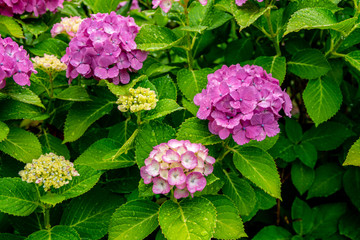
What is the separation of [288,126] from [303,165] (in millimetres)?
216

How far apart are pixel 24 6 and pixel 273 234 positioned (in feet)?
5.54

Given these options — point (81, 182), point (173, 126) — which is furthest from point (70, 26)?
point (81, 182)

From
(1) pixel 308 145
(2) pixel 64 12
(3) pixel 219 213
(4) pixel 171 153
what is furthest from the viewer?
(2) pixel 64 12

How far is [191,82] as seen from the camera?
1.69 meters

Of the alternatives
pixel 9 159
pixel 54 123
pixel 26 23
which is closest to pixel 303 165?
pixel 54 123

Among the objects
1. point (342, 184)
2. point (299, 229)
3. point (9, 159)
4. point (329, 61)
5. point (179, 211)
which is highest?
point (329, 61)

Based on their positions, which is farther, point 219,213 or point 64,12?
point 64,12

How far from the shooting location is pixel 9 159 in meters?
1.66

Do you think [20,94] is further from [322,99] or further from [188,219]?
[322,99]

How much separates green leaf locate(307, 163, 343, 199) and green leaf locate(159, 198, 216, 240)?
95cm

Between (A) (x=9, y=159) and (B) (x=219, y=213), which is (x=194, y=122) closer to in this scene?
(B) (x=219, y=213)

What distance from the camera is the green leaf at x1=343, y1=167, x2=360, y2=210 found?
194 cm

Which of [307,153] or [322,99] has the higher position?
[322,99]

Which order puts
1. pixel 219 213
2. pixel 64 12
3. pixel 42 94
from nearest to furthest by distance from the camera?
pixel 219 213 → pixel 42 94 → pixel 64 12
